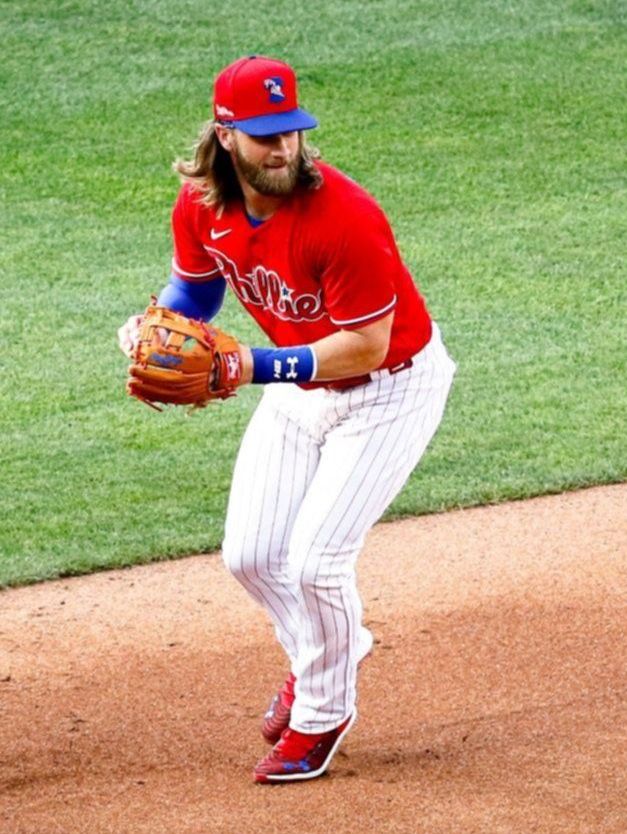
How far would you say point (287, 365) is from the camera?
4.62m

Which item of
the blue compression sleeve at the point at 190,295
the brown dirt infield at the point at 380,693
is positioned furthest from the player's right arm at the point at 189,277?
the brown dirt infield at the point at 380,693

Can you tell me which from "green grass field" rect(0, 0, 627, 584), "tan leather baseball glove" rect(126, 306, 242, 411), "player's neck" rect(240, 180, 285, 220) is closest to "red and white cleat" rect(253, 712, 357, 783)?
"tan leather baseball glove" rect(126, 306, 242, 411)

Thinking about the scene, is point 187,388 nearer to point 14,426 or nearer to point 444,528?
point 444,528

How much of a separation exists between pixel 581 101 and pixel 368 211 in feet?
29.4

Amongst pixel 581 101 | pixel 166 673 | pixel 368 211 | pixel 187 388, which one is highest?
pixel 368 211

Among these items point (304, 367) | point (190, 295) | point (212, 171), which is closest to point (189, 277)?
point (190, 295)

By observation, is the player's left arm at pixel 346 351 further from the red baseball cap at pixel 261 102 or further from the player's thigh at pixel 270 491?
the red baseball cap at pixel 261 102

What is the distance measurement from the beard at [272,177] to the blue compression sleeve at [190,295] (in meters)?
0.54

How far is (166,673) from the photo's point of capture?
5645 millimetres

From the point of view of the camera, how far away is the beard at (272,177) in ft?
15.1

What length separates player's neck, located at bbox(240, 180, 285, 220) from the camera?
15.3ft

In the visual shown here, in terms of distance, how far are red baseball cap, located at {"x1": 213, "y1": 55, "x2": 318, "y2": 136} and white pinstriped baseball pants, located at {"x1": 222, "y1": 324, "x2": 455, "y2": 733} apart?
75 cm

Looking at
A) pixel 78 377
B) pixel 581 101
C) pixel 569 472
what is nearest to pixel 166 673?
pixel 569 472

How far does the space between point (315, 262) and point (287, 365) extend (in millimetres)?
281
